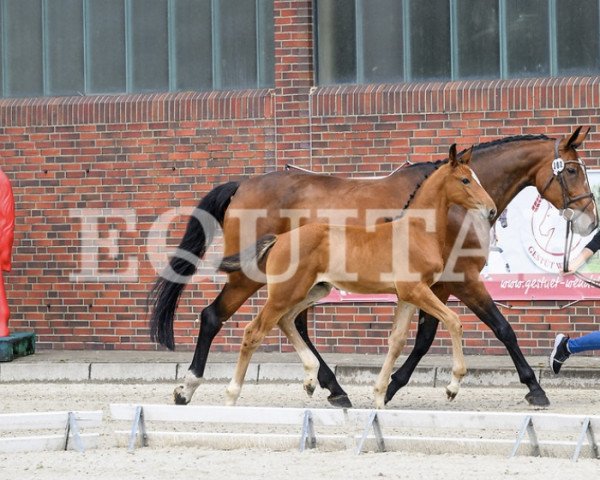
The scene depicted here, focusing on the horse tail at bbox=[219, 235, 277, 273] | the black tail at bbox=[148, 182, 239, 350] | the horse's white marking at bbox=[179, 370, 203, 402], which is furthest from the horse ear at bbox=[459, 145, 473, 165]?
the horse's white marking at bbox=[179, 370, 203, 402]

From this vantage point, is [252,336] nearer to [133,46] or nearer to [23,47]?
[133,46]

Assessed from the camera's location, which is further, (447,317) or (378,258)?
(378,258)

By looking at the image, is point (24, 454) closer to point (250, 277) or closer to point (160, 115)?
point (250, 277)

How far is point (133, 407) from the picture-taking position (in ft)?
30.1

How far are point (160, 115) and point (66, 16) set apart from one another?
1.69 m

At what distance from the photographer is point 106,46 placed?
15.9 meters

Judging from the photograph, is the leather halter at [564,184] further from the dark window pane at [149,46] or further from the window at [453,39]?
the dark window pane at [149,46]

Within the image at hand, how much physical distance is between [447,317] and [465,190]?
1.04 m

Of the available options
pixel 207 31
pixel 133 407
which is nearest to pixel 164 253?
pixel 207 31

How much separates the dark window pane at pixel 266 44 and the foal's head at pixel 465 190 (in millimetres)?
5227

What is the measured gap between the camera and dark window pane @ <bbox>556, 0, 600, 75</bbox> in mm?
14484

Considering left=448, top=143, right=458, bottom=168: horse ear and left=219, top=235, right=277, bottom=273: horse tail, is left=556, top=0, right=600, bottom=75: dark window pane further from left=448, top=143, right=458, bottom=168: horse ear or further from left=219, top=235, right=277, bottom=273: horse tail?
left=219, top=235, right=277, bottom=273: horse tail

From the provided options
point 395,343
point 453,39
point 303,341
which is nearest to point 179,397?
point 303,341

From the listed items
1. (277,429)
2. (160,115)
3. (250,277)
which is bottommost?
(277,429)
